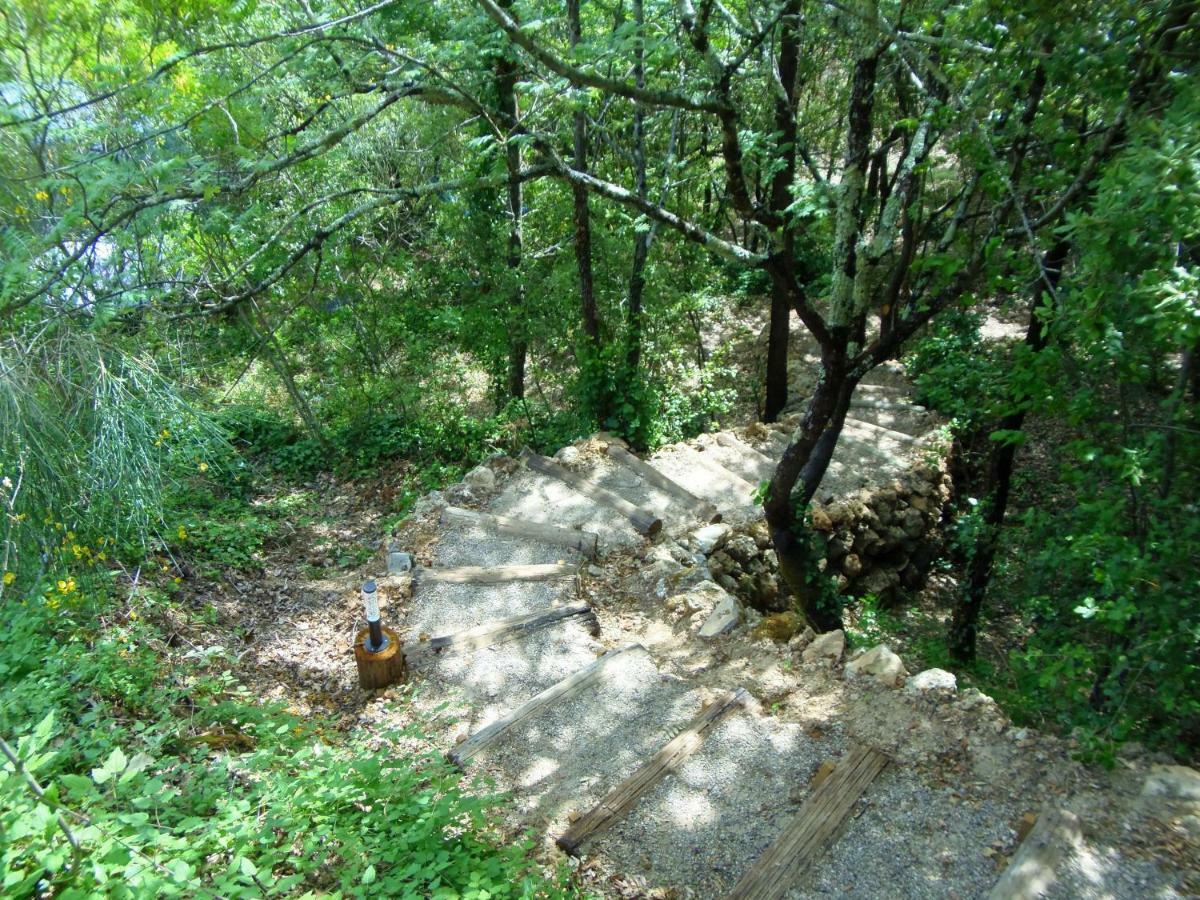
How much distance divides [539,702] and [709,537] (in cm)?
261

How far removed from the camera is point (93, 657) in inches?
126

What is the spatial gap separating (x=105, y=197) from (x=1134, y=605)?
4.83 meters

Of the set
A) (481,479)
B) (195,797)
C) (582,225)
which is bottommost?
(481,479)

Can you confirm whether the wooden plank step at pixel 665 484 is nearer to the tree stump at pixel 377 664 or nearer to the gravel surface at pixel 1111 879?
the tree stump at pixel 377 664

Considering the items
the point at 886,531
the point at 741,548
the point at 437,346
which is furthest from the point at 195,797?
the point at 437,346

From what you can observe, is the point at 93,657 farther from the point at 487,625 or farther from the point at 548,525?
the point at 548,525

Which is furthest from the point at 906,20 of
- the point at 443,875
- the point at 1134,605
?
the point at 443,875

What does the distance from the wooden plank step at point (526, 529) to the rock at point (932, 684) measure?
239 cm

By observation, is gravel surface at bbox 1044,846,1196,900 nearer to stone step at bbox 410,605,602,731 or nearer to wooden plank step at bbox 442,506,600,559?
stone step at bbox 410,605,602,731

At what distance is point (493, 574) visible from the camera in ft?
16.2

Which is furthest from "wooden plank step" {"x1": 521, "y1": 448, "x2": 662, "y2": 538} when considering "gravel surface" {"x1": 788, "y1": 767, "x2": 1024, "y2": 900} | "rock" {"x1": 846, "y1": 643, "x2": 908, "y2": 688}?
"gravel surface" {"x1": 788, "y1": 767, "x2": 1024, "y2": 900}

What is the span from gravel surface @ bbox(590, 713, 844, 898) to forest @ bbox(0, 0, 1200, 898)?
0.35 meters

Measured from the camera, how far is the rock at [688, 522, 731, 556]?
5.84 meters

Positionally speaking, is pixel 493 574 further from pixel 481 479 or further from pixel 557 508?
pixel 481 479
